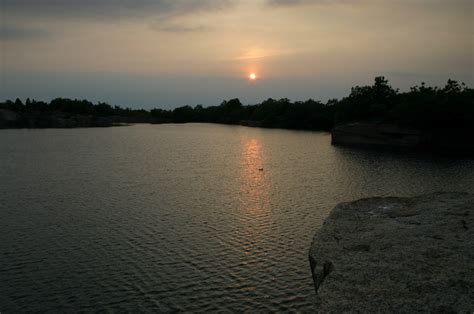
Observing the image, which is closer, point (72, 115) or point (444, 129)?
point (444, 129)

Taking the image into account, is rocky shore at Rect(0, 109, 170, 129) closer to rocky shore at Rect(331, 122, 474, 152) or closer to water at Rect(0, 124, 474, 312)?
rocky shore at Rect(331, 122, 474, 152)

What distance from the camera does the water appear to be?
53.7 ft

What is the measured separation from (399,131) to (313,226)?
61039 mm

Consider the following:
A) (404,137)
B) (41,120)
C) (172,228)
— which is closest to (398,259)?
(172,228)

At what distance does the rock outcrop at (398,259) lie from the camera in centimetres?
1052

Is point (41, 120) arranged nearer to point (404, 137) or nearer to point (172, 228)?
point (404, 137)

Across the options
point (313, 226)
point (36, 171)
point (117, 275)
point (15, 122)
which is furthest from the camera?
point (15, 122)

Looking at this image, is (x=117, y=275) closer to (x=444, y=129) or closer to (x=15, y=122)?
(x=444, y=129)

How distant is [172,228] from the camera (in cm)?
2488

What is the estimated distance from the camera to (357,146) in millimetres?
80375

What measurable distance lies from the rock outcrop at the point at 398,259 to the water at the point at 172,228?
276 cm

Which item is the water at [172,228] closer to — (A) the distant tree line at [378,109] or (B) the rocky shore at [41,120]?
(A) the distant tree line at [378,109]

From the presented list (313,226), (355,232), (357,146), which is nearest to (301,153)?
(357,146)

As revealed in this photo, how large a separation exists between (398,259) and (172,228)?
1480 centimetres
